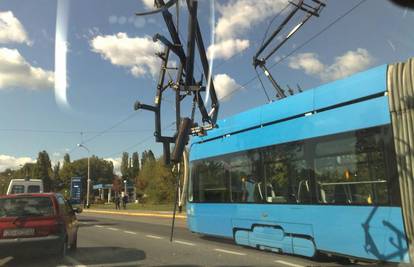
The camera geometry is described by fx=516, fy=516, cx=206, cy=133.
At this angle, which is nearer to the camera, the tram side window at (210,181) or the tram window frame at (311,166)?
the tram window frame at (311,166)

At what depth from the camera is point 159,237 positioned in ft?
53.0

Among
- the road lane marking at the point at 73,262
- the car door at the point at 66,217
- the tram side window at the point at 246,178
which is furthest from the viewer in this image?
the tram side window at the point at 246,178

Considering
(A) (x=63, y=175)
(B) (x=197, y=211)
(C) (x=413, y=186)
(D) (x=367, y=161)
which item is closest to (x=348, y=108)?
(D) (x=367, y=161)

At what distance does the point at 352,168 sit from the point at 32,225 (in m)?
6.23

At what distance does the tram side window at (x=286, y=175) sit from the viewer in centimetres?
1035

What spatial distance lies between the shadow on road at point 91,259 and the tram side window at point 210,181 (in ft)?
8.51

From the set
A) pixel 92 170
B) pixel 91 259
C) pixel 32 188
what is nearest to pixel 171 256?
pixel 91 259

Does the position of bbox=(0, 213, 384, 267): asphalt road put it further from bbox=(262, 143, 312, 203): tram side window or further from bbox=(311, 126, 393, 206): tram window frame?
bbox=(311, 126, 393, 206): tram window frame

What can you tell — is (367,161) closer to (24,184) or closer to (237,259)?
(237,259)

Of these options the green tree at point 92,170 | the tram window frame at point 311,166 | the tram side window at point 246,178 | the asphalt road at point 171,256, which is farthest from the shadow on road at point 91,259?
the green tree at point 92,170

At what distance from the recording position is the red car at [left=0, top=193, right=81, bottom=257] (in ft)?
32.8

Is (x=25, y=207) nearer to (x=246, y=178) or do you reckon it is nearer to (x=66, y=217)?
(x=66, y=217)

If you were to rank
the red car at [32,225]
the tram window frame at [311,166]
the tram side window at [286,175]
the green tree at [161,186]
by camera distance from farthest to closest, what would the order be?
the green tree at [161,186], the tram side window at [286,175], the red car at [32,225], the tram window frame at [311,166]

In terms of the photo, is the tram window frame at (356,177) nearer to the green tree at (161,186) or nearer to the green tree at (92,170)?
the green tree at (161,186)
